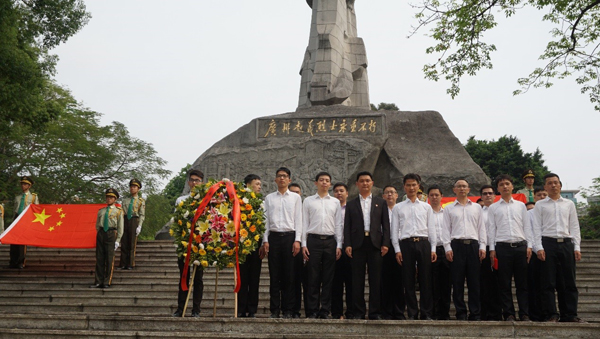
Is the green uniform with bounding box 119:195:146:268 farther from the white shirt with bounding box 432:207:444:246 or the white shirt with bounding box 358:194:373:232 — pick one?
the white shirt with bounding box 432:207:444:246

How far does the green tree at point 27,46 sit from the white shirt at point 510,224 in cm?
769

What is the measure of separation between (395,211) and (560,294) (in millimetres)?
1750

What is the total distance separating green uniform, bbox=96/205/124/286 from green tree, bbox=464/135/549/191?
21.3 meters

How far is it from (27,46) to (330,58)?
6375mm

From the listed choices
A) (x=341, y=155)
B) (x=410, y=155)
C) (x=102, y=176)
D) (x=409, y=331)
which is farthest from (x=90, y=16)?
(x=102, y=176)

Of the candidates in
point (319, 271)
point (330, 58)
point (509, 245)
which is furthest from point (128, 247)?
point (330, 58)

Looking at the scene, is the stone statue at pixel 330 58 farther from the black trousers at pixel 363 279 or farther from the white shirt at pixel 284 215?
the black trousers at pixel 363 279

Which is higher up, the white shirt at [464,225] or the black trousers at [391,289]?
the white shirt at [464,225]

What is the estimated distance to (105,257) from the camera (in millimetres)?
7520

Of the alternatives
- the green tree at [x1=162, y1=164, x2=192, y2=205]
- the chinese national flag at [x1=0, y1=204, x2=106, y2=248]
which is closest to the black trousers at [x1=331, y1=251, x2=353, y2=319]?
the chinese national flag at [x1=0, y1=204, x2=106, y2=248]

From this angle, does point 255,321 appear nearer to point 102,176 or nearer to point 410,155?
point 410,155

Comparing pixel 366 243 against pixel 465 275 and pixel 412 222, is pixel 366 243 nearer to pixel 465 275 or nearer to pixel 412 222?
pixel 412 222

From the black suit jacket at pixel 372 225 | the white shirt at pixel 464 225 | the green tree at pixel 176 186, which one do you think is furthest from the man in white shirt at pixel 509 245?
the green tree at pixel 176 186

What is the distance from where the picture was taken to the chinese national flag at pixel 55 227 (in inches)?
341
